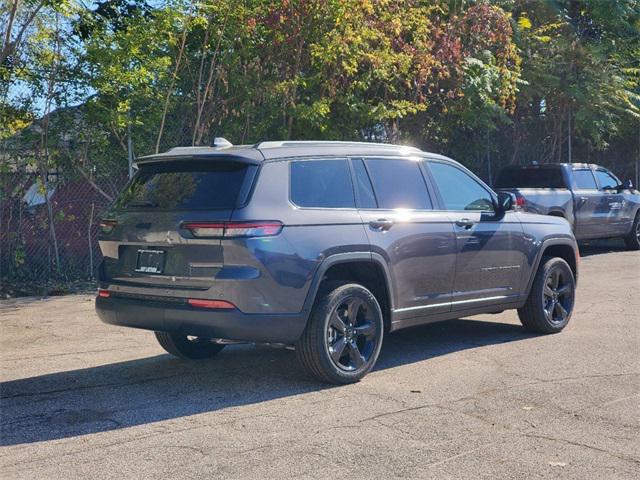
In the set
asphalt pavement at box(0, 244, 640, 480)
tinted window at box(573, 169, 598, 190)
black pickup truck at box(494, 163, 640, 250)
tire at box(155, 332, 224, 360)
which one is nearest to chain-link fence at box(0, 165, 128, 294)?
asphalt pavement at box(0, 244, 640, 480)

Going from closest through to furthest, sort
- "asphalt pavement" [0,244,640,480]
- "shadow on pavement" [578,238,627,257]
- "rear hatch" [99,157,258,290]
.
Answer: "asphalt pavement" [0,244,640,480], "rear hatch" [99,157,258,290], "shadow on pavement" [578,238,627,257]

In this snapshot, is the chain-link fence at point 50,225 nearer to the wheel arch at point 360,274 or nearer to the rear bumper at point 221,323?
the rear bumper at point 221,323

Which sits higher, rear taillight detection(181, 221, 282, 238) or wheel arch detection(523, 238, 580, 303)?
rear taillight detection(181, 221, 282, 238)

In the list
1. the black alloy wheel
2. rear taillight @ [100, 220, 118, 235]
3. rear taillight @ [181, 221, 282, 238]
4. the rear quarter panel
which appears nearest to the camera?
rear taillight @ [181, 221, 282, 238]

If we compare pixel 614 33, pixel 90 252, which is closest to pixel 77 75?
pixel 90 252

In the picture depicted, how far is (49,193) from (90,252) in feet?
3.56

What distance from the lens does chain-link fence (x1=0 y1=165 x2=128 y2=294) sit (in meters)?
12.1

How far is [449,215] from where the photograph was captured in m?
7.61

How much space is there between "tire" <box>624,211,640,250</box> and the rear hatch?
553 inches

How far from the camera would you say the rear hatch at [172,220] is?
612cm

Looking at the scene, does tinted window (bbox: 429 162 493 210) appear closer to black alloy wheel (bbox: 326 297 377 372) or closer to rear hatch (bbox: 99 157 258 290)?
black alloy wheel (bbox: 326 297 377 372)

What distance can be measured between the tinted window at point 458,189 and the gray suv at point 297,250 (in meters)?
0.02

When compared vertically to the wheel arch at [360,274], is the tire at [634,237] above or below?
below

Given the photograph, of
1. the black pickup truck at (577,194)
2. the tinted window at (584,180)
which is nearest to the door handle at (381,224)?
the black pickup truck at (577,194)
